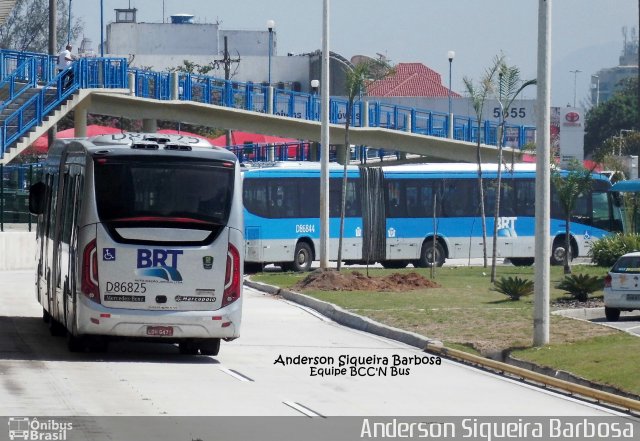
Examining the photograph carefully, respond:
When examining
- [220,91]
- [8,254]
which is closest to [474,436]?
[8,254]

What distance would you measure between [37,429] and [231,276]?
679 cm

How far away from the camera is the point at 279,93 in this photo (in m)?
56.9

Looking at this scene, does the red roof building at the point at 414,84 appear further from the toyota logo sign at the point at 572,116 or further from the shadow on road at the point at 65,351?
the shadow on road at the point at 65,351

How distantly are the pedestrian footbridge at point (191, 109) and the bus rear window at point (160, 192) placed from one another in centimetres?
2444

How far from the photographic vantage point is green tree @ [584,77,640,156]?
140 metres

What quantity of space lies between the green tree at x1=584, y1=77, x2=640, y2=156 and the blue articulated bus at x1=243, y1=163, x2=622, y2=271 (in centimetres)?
9023

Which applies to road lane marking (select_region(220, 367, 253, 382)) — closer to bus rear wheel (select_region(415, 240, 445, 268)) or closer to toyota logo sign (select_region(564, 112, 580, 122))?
bus rear wheel (select_region(415, 240, 445, 268))

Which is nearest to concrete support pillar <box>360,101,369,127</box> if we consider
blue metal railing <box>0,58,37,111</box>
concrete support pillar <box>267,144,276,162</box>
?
concrete support pillar <box>267,144,276,162</box>

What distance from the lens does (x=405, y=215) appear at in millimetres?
46156

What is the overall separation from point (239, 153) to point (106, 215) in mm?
46272

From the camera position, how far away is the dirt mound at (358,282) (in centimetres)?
3394

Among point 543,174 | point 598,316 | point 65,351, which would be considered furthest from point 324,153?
point 65,351

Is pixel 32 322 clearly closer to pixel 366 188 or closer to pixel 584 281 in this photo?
pixel 584 281

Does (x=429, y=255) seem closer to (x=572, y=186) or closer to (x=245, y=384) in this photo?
(x=572, y=186)
